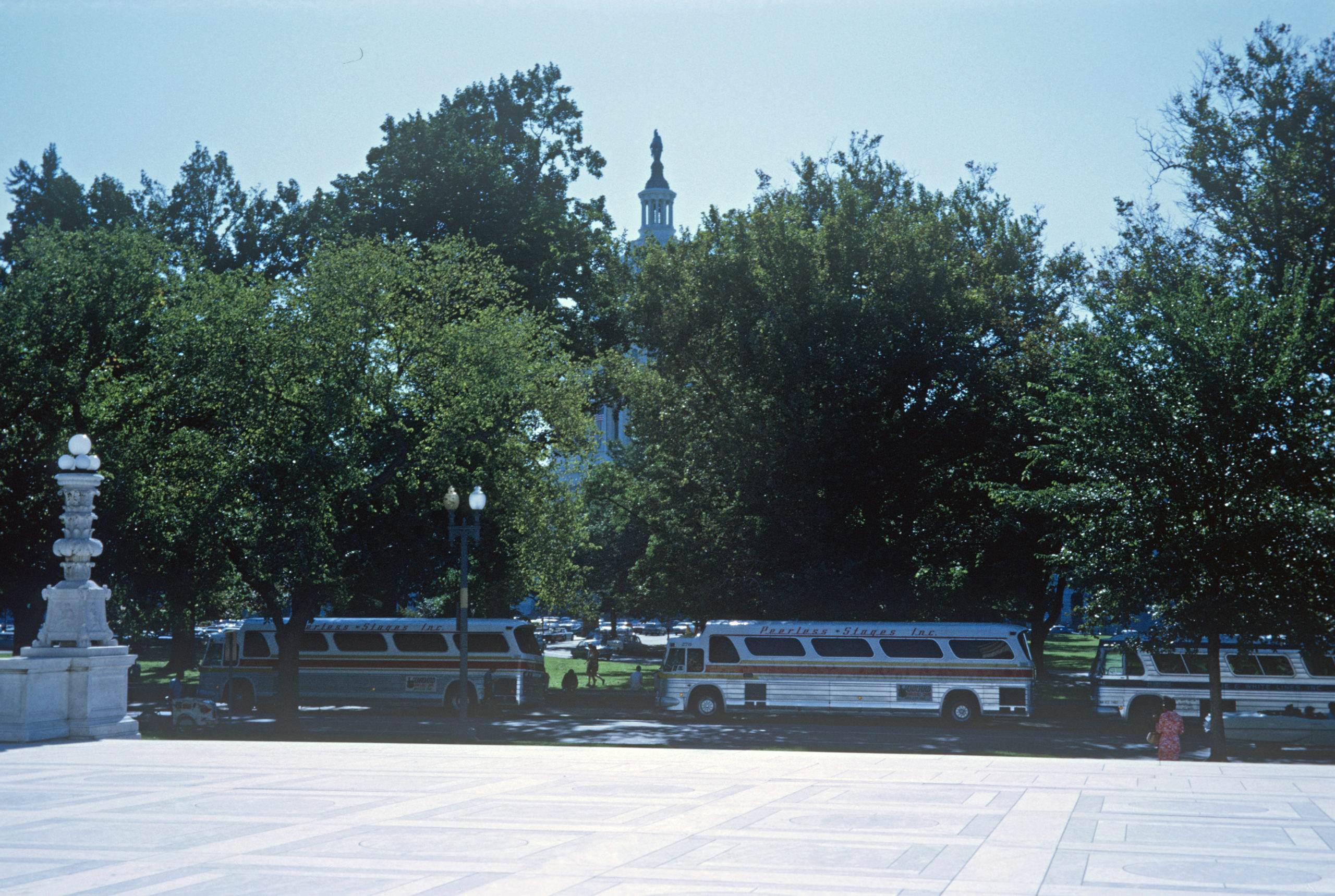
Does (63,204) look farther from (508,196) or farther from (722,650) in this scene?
(722,650)

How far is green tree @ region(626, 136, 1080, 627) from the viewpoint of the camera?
112ft

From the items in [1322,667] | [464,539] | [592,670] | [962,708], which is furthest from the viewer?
[592,670]

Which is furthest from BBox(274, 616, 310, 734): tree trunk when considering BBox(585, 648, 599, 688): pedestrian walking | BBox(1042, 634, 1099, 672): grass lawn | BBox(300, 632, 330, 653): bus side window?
BBox(1042, 634, 1099, 672): grass lawn

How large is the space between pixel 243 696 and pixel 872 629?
19681 mm

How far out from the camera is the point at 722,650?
113 feet

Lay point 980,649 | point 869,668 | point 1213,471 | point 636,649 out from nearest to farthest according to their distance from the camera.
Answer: point 1213,471 → point 980,649 → point 869,668 → point 636,649

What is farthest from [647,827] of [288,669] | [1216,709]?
[288,669]

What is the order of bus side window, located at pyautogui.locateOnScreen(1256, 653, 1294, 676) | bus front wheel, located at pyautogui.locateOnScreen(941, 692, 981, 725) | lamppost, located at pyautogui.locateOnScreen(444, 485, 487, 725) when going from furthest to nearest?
bus front wheel, located at pyautogui.locateOnScreen(941, 692, 981, 725), bus side window, located at pyautogui.locateOnScreen(1256, 653, 1294, 676), lamppost, located at pyautogui.locateOnScreen(444, 485, 487, 725)

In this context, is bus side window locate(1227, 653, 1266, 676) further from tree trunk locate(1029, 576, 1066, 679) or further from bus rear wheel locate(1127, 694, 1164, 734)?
tree trunk locate(1029, 576, 1066, 679)

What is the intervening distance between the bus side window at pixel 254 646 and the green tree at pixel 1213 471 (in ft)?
80.1

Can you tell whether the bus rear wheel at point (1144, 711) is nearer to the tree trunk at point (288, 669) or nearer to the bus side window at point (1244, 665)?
the bus side window at point (1244, 665)

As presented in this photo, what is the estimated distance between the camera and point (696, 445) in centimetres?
3603

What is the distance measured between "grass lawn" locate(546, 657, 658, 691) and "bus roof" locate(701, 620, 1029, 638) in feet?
37.0

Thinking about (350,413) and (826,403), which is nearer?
(350,413)
